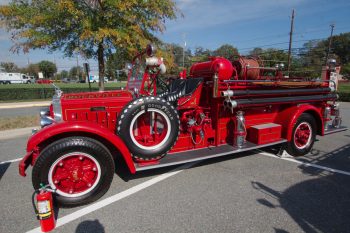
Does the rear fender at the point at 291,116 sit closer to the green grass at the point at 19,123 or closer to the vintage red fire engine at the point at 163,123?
the vintage red fire engine at the point at 163,123

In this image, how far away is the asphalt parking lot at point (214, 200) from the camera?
2.44 meters

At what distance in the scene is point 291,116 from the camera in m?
4.29

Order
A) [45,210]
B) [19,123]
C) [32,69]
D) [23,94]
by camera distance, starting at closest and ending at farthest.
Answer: [45,210] < [19,123] < [23,94] < [32,69]

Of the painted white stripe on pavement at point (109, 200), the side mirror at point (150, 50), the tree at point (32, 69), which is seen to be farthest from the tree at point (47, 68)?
the painted white stripe on pavement at point (109, 200)

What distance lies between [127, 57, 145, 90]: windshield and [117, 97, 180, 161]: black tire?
0.63 m

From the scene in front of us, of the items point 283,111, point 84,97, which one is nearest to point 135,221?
point 84,97

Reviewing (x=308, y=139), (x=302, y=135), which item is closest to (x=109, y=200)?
(x=302, y=135)

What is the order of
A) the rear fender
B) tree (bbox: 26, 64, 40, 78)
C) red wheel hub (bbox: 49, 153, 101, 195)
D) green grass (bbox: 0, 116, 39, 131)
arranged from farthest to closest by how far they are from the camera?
tree (bbox: 26, 64, 40, 78)
green grass (bbox: 0, 116, 39, 131)
the rear fender
red wheel hub (bbox: 49, 153, 101, 195)

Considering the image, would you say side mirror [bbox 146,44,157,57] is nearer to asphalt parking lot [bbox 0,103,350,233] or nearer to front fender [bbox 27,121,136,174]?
front fender [bbox 27,121,136,174]

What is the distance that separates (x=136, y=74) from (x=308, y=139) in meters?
3.54

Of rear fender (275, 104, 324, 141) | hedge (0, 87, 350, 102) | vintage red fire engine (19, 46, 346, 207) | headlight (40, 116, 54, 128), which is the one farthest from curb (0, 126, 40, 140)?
hedge (0, 87, 350, 102)

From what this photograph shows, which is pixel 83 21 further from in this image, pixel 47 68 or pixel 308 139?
pixel 47 68

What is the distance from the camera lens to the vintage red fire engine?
2814 mm

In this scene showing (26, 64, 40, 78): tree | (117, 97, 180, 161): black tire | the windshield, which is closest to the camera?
(117, 97, 180, 161): black tire
